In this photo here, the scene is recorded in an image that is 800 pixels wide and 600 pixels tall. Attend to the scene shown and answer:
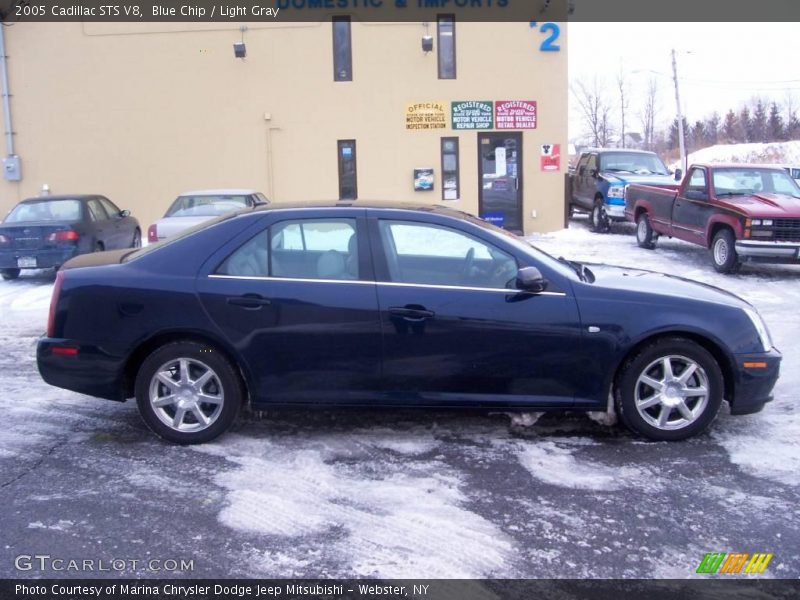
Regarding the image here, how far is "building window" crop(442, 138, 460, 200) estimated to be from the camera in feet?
58.6

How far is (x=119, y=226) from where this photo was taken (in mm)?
13961

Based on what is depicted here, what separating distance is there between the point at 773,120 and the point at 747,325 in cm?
7192

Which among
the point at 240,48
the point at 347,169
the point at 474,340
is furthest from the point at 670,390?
the point at 240,48

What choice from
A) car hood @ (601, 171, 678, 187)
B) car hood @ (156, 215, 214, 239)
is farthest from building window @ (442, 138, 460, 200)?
car hood @ (156, 215, 214, 239)

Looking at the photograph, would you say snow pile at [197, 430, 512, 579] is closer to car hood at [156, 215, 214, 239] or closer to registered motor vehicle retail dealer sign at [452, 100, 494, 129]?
car hood at [156, 215, 214, 239]

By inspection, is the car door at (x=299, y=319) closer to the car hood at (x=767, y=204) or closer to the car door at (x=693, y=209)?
the car hood at (x=767, y=204)

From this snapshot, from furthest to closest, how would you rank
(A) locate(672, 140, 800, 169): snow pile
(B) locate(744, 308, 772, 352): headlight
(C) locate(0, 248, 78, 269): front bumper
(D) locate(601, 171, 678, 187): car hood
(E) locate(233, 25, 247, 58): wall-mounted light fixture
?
1. (A) locate(672, 140, 800, 169): snow pile
2. (D) locate(601, 171, 678, 187): car hood
3. (E) locate(233, 25, 247, 58): wall-mounted light fixture
4. (C) locate(0, 248, 78, 269): front bumper
5. (B) locate(744, 308, 772, 352): headlight

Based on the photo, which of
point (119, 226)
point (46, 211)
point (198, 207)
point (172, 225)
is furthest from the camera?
point (119, 226)

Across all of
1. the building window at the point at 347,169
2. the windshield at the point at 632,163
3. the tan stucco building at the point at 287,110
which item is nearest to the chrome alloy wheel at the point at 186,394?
the building window at the point at 347,169

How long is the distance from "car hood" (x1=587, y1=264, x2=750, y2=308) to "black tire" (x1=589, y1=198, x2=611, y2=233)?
504 inches

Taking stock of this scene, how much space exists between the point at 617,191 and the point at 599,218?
0.89 metres

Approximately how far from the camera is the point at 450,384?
5.07 metres

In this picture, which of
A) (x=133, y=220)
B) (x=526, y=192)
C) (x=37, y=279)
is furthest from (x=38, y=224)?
(x=526, y=192)

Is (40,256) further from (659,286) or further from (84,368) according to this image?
(659,286)
